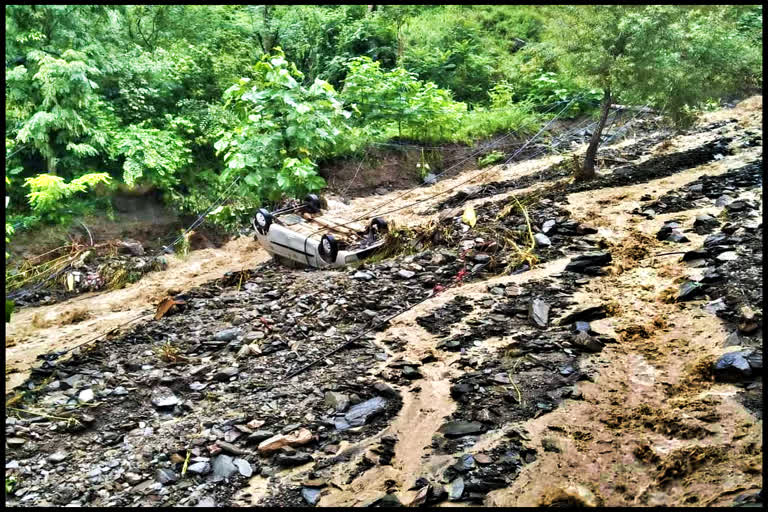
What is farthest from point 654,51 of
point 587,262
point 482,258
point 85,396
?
point 85,396

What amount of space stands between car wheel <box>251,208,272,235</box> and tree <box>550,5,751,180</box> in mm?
5648

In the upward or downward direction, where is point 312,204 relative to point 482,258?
upward

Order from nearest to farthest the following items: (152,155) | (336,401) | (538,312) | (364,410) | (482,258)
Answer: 1. (364,410)
2. (336,401)
3. (538,312)
4. (482,258)
5. (152,155)

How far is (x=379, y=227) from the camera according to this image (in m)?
8.72

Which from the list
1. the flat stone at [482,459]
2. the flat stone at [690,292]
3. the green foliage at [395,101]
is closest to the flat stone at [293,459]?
the flat stone at [482,459]

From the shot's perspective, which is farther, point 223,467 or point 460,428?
point 460,428

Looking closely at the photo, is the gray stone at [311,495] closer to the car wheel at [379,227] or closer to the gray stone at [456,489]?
the gray stone at [456,489]

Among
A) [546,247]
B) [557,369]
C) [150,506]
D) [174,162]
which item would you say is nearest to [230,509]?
[150,506]

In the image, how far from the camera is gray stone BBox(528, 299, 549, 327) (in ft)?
19.1


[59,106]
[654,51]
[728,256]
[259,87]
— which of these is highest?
[654,51]

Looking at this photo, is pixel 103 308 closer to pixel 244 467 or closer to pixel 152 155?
pixel 152 155

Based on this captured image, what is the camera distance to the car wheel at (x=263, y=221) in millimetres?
8680

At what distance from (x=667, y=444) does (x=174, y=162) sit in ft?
32.5

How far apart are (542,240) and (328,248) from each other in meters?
2.97
